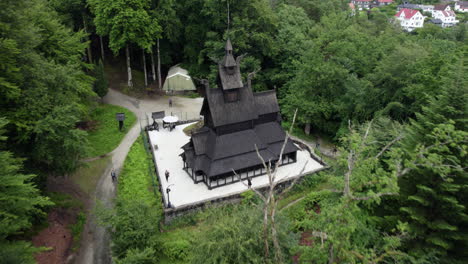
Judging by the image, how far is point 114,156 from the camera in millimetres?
27828

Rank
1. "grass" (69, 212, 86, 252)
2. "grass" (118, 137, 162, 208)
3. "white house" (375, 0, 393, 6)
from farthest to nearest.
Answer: "white house" (375, 0, 393, 6) → "grass" (118, 137, 162, 208) → "grass" (69, 212, 86, 252)

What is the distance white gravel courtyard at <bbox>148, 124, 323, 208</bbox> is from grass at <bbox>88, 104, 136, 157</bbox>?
10.1 ft

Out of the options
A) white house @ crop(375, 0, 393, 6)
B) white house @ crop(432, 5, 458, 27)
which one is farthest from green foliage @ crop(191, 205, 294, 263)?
white house @ crop(375, 0, 393, 6)

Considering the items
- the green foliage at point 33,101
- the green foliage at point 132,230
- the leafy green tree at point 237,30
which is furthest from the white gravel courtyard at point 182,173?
the leafy green tree at point 237,30

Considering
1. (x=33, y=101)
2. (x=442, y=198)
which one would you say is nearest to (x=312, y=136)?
(x=442, y=198)

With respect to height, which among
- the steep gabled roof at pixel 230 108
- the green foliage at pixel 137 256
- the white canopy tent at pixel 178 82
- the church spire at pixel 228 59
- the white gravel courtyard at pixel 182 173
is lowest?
Answer: the green foliage at pixel 137 256

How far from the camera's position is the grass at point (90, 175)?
24.5 metres

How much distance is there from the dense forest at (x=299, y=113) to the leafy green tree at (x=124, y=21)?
0.14 metres

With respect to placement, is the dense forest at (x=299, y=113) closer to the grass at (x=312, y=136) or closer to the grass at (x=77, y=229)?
the grass at (x=312, y=136)

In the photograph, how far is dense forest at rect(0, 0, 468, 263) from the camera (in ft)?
37.7

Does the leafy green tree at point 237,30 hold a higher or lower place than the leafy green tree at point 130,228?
higher

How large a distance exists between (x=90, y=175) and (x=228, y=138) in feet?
36.2

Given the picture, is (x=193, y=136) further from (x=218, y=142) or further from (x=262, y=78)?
(x=262, y=78)

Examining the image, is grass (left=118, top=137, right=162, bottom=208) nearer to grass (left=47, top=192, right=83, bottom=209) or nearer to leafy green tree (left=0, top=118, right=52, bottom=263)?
grass (left=47, top=192, right=83, bottom=209)
